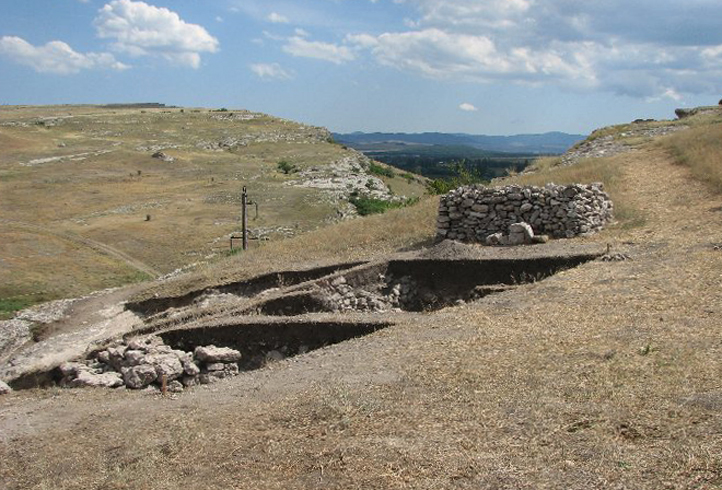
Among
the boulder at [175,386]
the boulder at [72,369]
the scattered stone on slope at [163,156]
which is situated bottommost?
the boulder at [72,369]

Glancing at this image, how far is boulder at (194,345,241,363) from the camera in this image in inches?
500

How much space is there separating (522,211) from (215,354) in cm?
1063

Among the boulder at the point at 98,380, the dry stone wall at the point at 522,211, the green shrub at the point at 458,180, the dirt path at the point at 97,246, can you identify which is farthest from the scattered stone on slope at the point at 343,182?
the boulder at the point at 98,380

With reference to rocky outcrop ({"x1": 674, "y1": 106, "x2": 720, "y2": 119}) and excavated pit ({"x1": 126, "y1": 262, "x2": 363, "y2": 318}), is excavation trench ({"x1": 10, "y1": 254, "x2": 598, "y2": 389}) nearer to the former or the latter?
excavated pit ({"x1": 126, "y1": 262, "x2": 363, "y2": 318})

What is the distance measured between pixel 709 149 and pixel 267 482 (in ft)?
80.3

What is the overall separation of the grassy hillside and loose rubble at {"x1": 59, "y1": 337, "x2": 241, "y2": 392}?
1817cm

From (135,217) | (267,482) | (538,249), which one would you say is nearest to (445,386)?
(267,482)

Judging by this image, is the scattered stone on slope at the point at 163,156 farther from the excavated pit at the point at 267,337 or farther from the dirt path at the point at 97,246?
the excavated pit at the point at 267,337

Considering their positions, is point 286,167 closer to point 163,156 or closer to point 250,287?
point 163,156

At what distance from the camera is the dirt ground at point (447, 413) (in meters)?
6.55

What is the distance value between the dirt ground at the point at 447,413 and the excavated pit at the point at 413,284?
3.02 meters

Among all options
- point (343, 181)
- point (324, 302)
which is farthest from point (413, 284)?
point (343, 181)

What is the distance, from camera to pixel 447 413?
309 inches

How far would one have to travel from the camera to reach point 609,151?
32844mm
